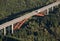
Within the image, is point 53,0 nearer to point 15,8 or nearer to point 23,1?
point 23,1

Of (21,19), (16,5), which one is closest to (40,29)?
(21,19)

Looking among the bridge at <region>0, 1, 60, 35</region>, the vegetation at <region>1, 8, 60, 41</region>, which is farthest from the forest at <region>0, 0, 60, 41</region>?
the bridge at <region>0, 1, 60, 35</region>

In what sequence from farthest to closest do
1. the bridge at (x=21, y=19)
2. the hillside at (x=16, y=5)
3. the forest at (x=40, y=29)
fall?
the hillside at (x=16, y=5), the bridge at (x=21, y=19), the forest at (x=40, y=29)

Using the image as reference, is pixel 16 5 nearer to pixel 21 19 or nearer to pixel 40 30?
pixel 21 19

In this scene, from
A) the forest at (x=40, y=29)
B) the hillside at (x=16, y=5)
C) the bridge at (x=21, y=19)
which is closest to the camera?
the forest at (x=40, y=29)

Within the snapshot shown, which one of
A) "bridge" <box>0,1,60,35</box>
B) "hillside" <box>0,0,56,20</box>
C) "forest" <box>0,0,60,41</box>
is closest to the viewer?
"forest" <box>0,0,60,41</box>

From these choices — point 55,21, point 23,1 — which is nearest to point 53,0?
point 23,1

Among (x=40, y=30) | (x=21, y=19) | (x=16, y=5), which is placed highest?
(x=16, y=5)

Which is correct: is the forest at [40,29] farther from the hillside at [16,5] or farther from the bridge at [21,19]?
the hillside at [16,5]

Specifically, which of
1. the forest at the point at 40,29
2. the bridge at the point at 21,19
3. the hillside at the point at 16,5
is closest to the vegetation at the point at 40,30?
the forest at the point at 40,29

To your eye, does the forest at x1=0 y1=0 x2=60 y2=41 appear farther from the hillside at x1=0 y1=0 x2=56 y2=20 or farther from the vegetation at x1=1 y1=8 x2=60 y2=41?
the hillside at x1=0 y1=0 x2=56 y2=20

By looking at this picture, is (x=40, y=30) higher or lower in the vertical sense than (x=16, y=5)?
lower
